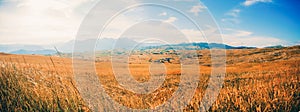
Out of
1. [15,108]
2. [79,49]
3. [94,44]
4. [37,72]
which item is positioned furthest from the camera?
[37,72]

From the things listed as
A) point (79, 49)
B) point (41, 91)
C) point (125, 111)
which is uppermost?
point (79, 49)

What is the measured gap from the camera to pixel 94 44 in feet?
20.6

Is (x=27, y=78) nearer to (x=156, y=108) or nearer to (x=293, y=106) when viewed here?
(x=156, y=108)

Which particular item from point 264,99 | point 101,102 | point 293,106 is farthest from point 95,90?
point 293,106

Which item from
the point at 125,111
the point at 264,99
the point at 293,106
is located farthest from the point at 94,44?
the point at 293,106

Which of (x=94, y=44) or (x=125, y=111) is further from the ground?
(x=94, y=44)

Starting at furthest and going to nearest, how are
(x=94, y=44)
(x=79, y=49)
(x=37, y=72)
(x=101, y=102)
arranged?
1. (x=37, y=72)
2. (x=94, y=44)
3. (x=79, y=49)
4. (x=101, y=102)

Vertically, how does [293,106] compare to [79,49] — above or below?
below

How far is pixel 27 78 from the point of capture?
6344 mm

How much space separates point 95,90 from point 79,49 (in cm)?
98

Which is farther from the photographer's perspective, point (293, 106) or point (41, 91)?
point (41, 91)

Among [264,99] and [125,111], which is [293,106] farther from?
[125,111]

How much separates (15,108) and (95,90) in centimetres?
166

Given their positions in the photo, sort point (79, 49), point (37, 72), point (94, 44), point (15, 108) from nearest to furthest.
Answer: point (15, 108)
point (79, 49)
point (94, 44)
point (37, 72)
